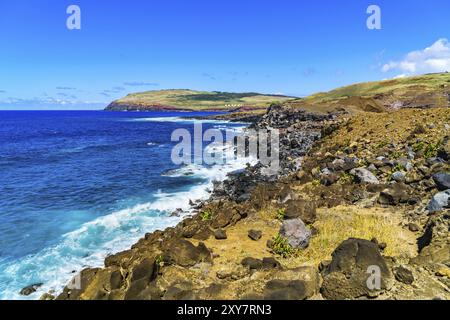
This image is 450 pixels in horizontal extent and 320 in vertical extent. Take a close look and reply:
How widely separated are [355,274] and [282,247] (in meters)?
3.71

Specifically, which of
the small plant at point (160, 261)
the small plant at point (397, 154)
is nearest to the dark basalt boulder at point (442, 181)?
the small plant at point (397, 154)

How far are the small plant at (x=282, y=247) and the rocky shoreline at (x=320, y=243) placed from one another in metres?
0.05

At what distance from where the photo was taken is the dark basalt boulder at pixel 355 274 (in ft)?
29.0

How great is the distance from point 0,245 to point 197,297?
15.1 metres

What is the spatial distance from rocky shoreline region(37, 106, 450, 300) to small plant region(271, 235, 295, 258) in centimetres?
5

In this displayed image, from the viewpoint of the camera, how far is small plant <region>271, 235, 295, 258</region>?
1224 cm

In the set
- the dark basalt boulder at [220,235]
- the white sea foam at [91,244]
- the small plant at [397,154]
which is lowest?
the white sea foam at [91,244]

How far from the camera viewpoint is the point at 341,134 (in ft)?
116

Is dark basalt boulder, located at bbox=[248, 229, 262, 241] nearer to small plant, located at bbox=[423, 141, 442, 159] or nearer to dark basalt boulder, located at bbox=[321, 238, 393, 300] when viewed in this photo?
dark basalt boulder, located at bbox=[321, 238, 393, 300]

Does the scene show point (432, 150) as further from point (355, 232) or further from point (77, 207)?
point (77, 207)

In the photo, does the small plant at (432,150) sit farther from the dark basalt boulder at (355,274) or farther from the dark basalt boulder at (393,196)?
the dark basalt boulder at (355,274)

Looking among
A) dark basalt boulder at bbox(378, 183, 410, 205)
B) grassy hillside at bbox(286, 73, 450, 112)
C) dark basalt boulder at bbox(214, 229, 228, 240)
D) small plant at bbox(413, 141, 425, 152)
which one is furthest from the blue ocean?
grassy hillside at bbox(286, 73, 450, 112)
